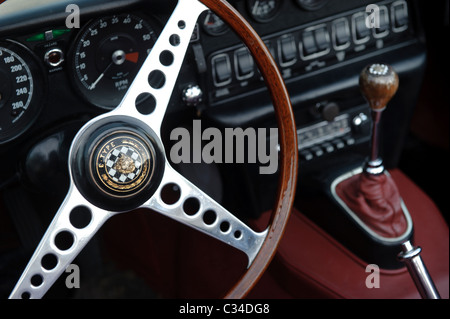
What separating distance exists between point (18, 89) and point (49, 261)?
381 millimetres

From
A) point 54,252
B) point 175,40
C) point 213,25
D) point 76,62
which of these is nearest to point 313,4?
point 213,25

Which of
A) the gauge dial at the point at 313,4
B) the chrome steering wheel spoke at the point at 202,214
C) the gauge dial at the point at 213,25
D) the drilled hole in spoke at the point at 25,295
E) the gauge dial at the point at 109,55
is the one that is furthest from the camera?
the gauge dial at the point at 313,4

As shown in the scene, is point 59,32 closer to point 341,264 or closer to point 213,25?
point 213,25

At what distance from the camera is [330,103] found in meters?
1.69

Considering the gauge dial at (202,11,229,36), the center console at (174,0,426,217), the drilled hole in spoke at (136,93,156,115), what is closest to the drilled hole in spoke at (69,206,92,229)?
the drilled hole in spoke at (136,93,156,115)

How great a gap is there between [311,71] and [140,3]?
557mm

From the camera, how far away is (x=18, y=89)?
127 cm

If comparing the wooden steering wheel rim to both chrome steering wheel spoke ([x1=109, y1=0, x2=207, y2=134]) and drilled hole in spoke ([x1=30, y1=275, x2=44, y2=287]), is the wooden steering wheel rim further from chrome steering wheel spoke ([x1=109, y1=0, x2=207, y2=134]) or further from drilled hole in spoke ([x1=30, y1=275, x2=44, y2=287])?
drilled hole in spoke ([x1=30, y1=275, x2=44, y2=287])

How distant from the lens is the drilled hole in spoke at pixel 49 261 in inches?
43.3

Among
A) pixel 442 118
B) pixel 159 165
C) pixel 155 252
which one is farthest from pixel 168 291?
pixel 442 118

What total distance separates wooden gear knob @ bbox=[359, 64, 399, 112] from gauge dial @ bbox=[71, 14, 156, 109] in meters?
0.50

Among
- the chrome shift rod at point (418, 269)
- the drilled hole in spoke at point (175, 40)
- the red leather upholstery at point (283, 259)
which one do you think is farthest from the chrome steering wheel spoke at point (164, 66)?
the red leather upholstery at point (283, 259)

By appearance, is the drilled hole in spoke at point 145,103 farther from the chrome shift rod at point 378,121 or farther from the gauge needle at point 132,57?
the chrome shift rod at point 378,121

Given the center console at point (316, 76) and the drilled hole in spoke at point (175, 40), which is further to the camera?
the center console at point (316, 76)
